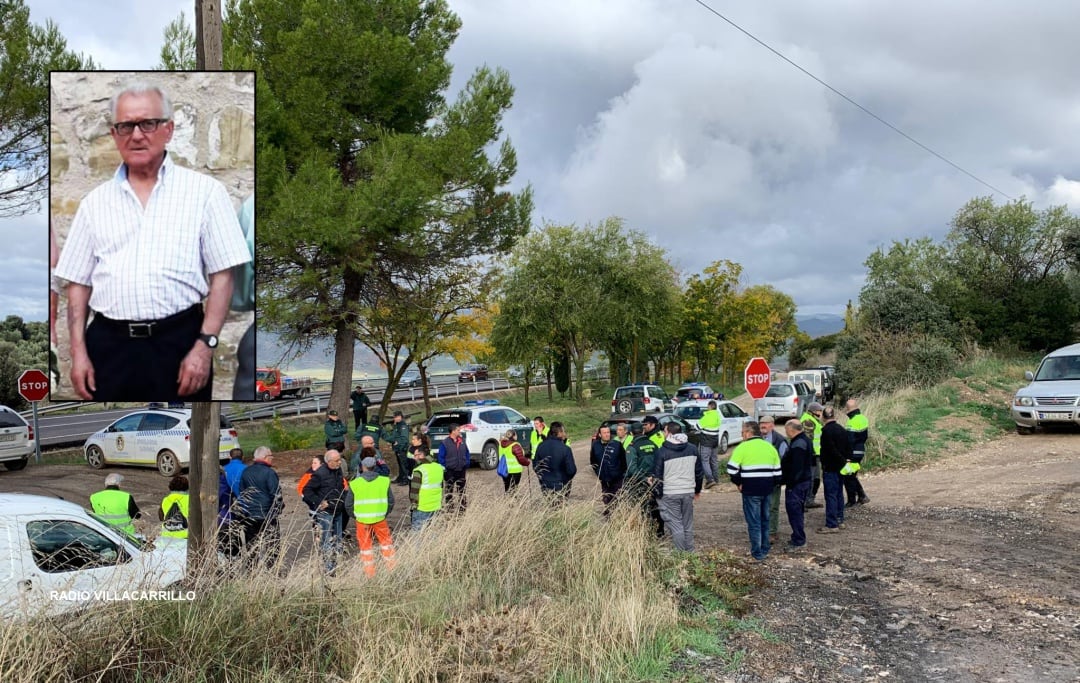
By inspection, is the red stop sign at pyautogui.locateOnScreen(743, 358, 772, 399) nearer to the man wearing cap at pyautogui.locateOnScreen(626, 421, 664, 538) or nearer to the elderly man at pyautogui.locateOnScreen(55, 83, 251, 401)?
the man wearing cap at pyautogui.locateOnScreen(626, 421, 664, 538)

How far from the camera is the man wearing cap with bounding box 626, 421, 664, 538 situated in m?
9.63

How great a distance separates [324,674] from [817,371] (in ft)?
115

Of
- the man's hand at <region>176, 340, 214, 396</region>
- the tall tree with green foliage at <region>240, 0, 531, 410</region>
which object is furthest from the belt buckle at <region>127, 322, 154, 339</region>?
the tall tree with green foliage at <region>240, 0, 531, 410</region>

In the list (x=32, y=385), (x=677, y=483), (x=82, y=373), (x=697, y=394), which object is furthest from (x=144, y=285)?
(x=697, y=394)

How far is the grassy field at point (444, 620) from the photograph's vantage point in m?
4.63

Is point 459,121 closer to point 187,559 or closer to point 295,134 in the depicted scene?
point 295,134

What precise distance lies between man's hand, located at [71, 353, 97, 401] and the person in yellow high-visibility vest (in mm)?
2242

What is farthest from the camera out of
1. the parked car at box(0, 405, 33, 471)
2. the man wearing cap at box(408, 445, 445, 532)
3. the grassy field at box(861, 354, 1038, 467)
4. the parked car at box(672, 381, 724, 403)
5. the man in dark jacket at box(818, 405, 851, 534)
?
the parked car at box(672, 381, 724, 403)

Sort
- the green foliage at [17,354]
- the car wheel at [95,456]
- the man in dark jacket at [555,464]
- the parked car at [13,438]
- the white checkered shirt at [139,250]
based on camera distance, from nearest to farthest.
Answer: the white checkered shirt at [139,250] → the man in dark jacket at [555,464] → the parked car at [13,438] → the car wheel at [95,456] → the green foliage at [17,354]

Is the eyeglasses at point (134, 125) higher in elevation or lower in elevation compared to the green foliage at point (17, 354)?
higher

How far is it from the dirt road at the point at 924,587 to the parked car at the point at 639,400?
42.4ft

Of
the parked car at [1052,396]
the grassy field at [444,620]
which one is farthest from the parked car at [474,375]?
the grassy field at [444,620]

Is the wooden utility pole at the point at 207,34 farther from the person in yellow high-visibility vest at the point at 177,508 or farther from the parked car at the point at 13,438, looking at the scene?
the parked car at the point at 13,438

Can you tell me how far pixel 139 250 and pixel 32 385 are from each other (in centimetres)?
1583
